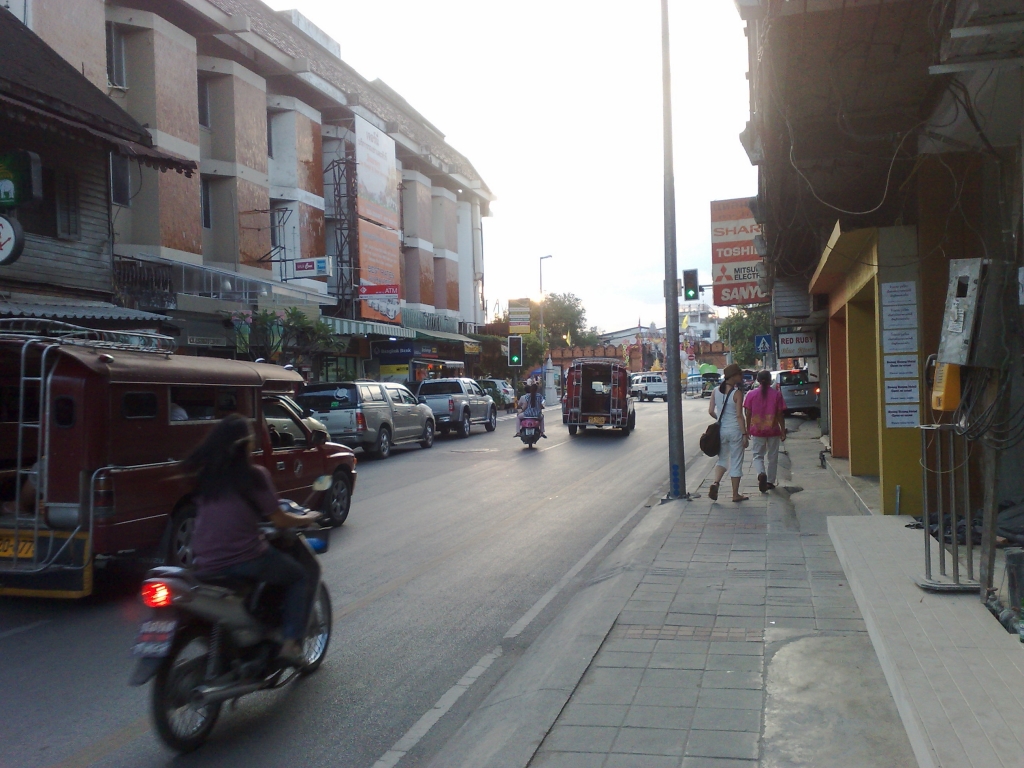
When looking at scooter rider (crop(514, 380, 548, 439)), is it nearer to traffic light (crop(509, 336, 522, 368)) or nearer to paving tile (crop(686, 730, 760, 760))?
traffic light (crop(509, 336, 522, 368))

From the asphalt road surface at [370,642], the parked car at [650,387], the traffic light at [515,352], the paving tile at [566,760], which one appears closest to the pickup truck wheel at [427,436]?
the asphalt road surface at [370,642]

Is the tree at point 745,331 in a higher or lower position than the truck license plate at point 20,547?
higher

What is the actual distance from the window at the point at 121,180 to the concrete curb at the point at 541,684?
18850 mm

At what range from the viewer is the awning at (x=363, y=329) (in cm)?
3083

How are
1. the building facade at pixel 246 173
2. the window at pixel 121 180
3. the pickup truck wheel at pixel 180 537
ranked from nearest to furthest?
1. the pickup truck wheel at pixel 180 537
2. the window at pixel 121 180
3. the building facade at pixel 246 173

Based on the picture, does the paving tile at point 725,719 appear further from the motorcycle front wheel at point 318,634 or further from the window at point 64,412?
the window at point 64,412

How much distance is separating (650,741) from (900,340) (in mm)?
6743

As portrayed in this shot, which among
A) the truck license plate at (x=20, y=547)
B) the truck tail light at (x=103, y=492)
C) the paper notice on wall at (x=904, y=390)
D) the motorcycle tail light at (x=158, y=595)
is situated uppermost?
the paper notice on wall at (x=904, y=390)

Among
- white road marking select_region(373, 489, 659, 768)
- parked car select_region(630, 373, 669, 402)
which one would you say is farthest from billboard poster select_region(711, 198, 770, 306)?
parked car select_region(630, 373, 669, 402)

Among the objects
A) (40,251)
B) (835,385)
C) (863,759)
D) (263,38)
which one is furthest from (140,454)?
(263,38)

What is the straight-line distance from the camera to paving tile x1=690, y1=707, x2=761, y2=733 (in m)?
4.36

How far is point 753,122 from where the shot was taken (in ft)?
33.8

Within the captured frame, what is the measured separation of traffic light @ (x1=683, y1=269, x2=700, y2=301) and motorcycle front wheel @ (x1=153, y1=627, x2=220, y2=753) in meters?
14.4

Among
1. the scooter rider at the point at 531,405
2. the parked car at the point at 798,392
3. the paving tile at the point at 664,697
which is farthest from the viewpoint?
the parked car at the point at 798,392
